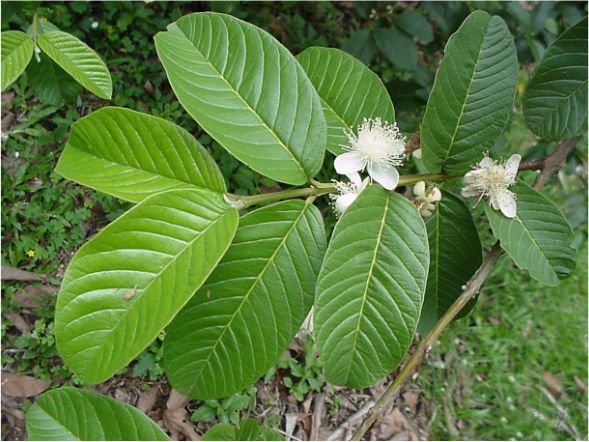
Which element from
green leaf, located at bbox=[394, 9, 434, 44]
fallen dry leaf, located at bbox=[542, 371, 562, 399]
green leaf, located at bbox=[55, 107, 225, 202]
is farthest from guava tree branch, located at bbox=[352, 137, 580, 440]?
fallen dry leaf, located at bbox=[542, 371, 562, 399]

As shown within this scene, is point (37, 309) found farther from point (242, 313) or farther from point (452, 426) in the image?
point (452, 426)

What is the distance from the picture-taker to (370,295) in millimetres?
793

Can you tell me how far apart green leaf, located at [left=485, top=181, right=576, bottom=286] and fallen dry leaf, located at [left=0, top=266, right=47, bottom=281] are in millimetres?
1397

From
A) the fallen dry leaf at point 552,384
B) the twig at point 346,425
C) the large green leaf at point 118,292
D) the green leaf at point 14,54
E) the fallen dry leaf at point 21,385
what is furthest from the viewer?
the fallen dry leaf at point 552,384

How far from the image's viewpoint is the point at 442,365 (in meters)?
2.29

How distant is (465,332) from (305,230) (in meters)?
1.74

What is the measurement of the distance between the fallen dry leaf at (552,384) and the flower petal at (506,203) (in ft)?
5.52

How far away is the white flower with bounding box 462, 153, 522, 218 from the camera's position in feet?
3.14

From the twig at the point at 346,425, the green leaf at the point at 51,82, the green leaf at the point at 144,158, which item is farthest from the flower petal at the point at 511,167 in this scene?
the twig at the point at 346,425

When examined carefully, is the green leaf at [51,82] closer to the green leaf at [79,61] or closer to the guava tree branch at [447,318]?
the green leaf at [79,61]

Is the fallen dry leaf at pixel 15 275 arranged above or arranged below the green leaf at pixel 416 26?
below

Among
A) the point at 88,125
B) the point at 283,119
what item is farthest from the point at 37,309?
the point at 283,119

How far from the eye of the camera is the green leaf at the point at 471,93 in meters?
0.92

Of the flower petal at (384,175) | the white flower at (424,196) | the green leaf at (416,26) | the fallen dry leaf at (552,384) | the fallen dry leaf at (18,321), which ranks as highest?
the green leaf at (416,26)
